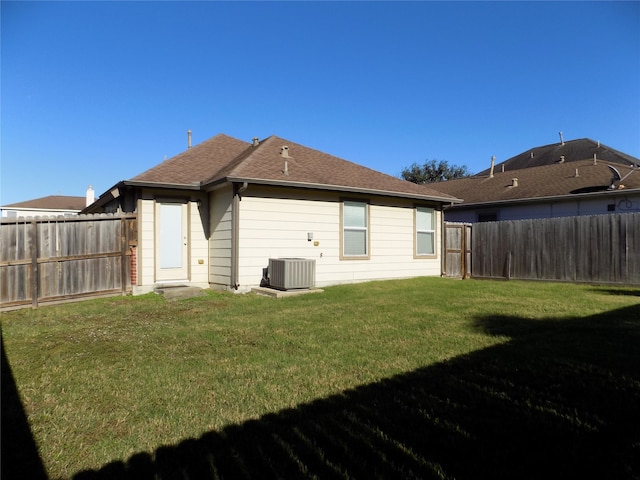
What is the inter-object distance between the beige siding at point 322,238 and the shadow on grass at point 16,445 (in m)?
7.02

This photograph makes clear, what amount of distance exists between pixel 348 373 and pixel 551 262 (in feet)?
37.0

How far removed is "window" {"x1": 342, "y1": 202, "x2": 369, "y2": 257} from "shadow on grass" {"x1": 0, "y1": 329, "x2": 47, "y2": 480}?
30.9 ft

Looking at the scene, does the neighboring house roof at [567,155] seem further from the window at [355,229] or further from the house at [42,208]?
the house at [42,208]

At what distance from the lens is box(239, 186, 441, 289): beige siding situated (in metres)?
10.7

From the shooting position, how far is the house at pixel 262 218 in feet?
34.8

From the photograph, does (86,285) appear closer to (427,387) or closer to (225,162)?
(225,162)

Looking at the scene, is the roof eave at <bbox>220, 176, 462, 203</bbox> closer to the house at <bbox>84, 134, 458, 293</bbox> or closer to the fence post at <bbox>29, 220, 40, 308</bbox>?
the house at <bbox>84, 134, 458, 293</bbox>

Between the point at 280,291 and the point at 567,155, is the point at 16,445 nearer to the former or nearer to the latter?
the point at 280,291

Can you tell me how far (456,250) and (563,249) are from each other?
3430 millimetres

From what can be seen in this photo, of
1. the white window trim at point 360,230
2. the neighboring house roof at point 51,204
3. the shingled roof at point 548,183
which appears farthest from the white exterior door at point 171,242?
the neighboring house roof at point 51,204

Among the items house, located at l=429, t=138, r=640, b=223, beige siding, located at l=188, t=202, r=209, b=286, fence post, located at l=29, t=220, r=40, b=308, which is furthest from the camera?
house, located at l=429, t=138, r=640, b=223

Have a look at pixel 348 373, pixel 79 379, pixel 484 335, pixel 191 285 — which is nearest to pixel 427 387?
pixel 348 373

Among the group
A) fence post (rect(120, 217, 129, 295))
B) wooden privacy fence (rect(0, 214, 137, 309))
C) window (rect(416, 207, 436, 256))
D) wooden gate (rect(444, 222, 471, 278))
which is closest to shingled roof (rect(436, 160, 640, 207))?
wooden gate (rect(444, 222, 471, 278))

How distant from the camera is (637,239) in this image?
37.3 feet
